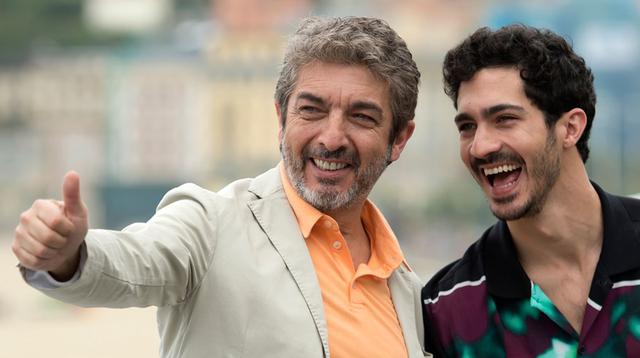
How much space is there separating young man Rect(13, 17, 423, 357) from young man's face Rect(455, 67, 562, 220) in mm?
214

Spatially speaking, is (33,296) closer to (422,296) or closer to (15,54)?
(15,54)

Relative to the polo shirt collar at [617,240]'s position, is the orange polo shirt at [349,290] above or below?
below

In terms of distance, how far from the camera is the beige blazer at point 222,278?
287cm

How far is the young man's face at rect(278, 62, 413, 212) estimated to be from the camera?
3.33m

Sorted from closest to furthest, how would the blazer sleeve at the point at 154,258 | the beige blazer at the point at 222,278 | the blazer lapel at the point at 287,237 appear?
the blazer sleeve at the point at 154,258 < the beige blazer at the point at 222,278 < the blazer lapel at the point at 287,237

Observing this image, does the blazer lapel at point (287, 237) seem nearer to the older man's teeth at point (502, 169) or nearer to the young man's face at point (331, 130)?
the young man's face at point (331, 130)

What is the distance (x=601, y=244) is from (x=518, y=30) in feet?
2.18

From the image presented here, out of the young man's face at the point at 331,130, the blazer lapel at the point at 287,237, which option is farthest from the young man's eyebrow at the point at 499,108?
the blazer lapel at the point at 287,237

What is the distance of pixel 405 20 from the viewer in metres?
59.6

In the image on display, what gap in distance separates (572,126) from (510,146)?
9.9 inches

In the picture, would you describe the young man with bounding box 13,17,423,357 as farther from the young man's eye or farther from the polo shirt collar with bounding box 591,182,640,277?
the polo shirt collar with bounding box 591,182,640,277

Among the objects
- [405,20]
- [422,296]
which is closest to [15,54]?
[405,20]

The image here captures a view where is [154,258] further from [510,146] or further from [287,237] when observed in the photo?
[510,146]

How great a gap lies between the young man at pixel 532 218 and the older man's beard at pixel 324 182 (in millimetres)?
383
